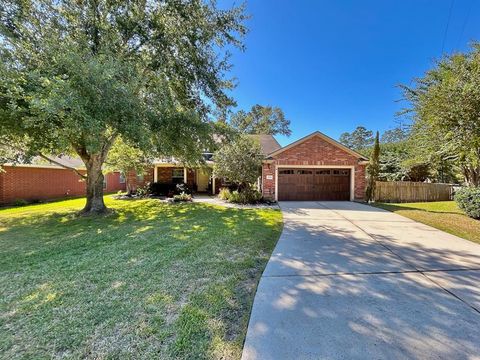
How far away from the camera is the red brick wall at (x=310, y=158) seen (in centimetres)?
1426

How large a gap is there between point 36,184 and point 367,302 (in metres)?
17.9

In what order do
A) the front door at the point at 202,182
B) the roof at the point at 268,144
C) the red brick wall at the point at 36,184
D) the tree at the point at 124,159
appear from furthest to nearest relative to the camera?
1. the front door at the point at 202,182
2. the roof at the point at 268,144
3. the tree at the point at 124,159
4. the red brick wall at the point at 36,184

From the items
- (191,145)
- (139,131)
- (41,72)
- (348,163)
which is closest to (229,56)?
(191,145)

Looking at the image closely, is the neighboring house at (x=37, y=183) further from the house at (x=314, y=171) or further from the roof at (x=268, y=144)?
the roof at (x=268, y=144)

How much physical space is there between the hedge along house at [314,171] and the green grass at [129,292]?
811 centimetres

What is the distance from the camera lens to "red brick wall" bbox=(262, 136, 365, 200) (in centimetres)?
1426

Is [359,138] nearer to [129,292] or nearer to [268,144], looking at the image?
[268,144]

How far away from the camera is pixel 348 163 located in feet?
47.6

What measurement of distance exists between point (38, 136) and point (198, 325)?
7802mm

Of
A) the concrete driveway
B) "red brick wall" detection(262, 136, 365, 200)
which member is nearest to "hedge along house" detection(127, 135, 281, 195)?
"red brick wall" detection(262, 136, 365, 200)

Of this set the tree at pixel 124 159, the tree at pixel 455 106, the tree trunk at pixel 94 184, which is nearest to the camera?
the tree at pixel 455 106

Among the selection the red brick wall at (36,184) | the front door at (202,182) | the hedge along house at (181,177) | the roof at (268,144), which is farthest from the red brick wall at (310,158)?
the red brick wall at (36,184)

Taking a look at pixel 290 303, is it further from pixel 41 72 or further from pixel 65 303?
pixel 41 72

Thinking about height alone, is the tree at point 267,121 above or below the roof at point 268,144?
above
